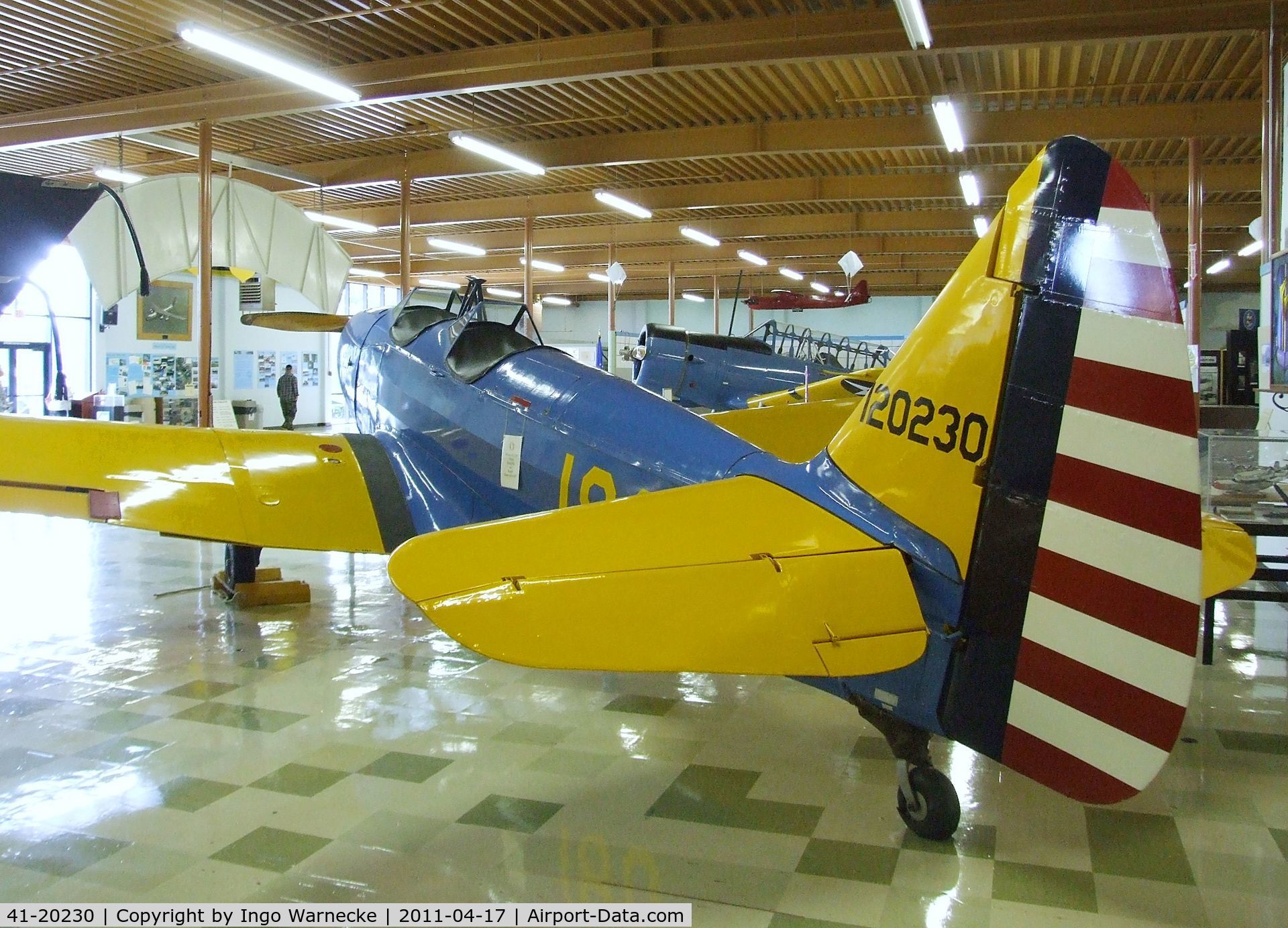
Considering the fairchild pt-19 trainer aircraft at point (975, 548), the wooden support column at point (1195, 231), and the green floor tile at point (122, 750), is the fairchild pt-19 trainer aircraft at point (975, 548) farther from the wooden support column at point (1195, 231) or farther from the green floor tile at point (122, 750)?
the wooden support column at point (1195, 231)

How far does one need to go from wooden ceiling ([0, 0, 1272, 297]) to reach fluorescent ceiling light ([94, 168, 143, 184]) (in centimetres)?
24

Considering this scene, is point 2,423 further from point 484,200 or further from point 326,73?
point 484,200

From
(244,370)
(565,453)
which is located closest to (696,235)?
(244,370)

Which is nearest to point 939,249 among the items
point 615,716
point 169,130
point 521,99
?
point 521,99

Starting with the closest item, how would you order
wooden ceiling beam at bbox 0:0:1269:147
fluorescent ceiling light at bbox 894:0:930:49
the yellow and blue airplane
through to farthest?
fluorescent ceiling light at bbox 894:0:930:49, wooden ceiling beam at bbox 0:0:1269:147, the yellow and blue airplane

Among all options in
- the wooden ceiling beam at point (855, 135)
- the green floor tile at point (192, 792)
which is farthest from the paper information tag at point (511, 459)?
the wooden ceiling beam at point (855, 135)

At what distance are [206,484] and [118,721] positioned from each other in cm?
130

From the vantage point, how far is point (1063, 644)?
2.41m

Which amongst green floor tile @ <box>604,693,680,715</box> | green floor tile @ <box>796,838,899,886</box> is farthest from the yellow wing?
green floor tile @ <box>796,838,899,886</box>

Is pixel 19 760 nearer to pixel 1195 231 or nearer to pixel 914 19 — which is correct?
pixel 914 19

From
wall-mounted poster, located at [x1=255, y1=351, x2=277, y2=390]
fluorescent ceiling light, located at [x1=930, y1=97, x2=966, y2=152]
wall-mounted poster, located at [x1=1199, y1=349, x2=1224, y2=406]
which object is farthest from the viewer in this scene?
wall-mounted poster, located at [x1=255, y1=351, x2=277, y2=390]

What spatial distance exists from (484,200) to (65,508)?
45.8 feet

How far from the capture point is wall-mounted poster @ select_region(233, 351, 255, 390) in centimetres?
2380

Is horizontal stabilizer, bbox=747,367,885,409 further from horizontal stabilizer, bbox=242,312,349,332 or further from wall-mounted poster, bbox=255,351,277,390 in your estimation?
wall-mounted poster, bbox=255,351,277,390
